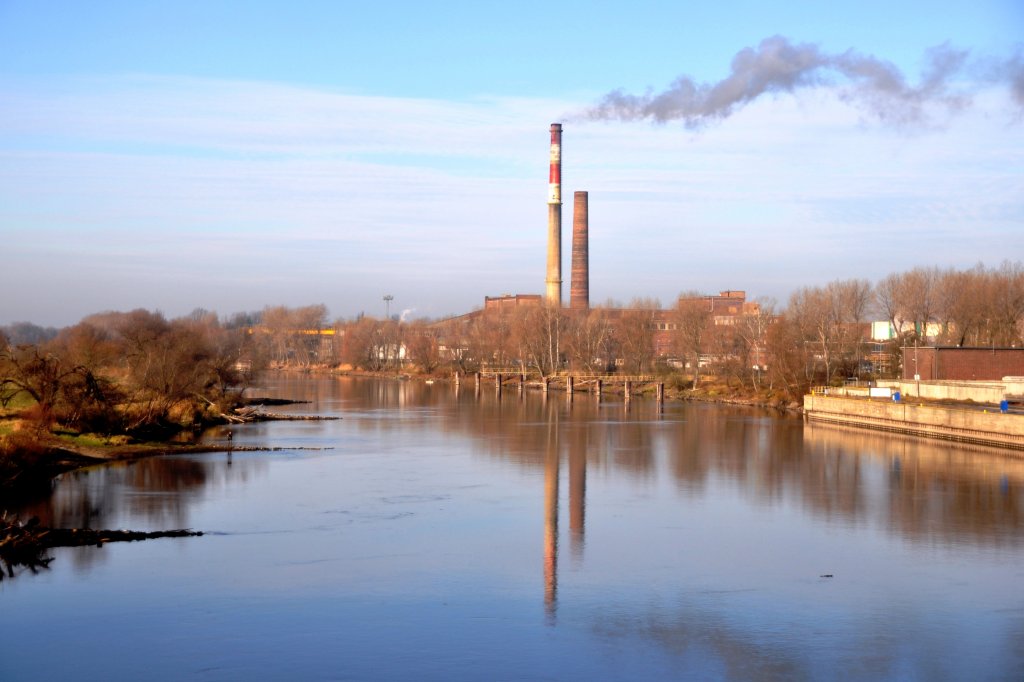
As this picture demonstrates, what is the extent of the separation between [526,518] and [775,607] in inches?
202

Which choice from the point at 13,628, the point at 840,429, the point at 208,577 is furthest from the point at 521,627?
the point at 840,429

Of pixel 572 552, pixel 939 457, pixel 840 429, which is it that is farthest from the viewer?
pixel 840 429

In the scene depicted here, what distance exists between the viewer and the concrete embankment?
2302 centimetres

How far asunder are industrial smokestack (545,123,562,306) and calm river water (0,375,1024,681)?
40.9m

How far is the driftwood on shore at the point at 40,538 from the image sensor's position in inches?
463

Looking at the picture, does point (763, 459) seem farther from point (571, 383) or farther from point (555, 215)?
point (555, 215)

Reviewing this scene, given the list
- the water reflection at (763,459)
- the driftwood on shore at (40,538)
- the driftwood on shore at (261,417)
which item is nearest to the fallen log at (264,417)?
the driftwood on shore at (261,417)

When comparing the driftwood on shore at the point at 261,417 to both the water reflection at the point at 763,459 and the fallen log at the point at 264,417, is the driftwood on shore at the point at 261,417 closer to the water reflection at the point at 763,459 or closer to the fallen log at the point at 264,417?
the fallen log at the point at 264,417

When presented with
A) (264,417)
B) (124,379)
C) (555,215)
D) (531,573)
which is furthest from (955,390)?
(555,215)

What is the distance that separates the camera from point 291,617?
9.93 meters

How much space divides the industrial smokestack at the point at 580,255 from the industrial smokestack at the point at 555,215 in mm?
1023

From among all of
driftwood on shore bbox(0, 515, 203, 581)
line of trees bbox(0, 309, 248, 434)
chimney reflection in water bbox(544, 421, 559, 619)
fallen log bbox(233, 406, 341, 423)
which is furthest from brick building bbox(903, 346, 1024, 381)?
driftwood on shore bbox(0, 515, 203, 581)

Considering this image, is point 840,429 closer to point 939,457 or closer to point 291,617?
point 939,457

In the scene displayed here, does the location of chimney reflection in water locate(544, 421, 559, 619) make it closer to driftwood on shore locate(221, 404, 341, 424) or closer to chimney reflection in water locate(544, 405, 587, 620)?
chimney reflection in water locate(544, 405, 587, 620)
